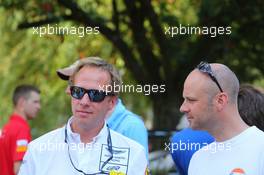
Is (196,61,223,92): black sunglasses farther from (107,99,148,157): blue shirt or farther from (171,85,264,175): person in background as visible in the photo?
(107,99,148,157): blue shirt

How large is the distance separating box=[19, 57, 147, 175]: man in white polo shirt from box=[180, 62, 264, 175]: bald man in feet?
1.11

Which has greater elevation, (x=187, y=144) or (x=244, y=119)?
(x=244, y=119)

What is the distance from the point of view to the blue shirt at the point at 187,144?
4332mm

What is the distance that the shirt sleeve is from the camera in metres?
6.54

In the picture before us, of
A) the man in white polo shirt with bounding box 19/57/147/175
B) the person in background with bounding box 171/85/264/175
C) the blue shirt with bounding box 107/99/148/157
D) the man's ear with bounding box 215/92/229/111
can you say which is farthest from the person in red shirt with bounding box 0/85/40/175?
the man's ear with bounding box 215/92/229/111

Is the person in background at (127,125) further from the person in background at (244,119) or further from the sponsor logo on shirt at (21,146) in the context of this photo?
the sponsor logo on shirt at (21,146)

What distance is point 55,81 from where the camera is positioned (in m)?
14.2

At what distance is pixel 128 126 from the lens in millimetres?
4758

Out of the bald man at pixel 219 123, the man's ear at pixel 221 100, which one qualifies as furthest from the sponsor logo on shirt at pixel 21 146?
the man's ear at pixel 221 100

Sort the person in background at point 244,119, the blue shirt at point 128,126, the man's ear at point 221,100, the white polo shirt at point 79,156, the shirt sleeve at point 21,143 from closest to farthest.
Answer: the white polo shirt at point 79,156 → the man's ear at point 221,100 → the person in background at point 244,119 → the blue shirt at point 128,126 → the shirt sleeve at point 21,143

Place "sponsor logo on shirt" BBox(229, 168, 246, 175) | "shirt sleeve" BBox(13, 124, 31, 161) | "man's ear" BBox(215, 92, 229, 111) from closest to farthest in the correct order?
"sponsor logo on shirt" BBox(229, 168, 246, 175) < "man's ear" BBox(215, 92, 229, 111) < "shirt sleeve" BBox(13, 124, 31, 161)

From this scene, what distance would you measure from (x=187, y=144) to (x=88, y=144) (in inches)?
39.3

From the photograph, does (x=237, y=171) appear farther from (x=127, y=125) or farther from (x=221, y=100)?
(x=127, y=125)

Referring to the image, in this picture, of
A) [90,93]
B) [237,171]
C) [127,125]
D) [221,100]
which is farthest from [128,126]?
[237,171]
